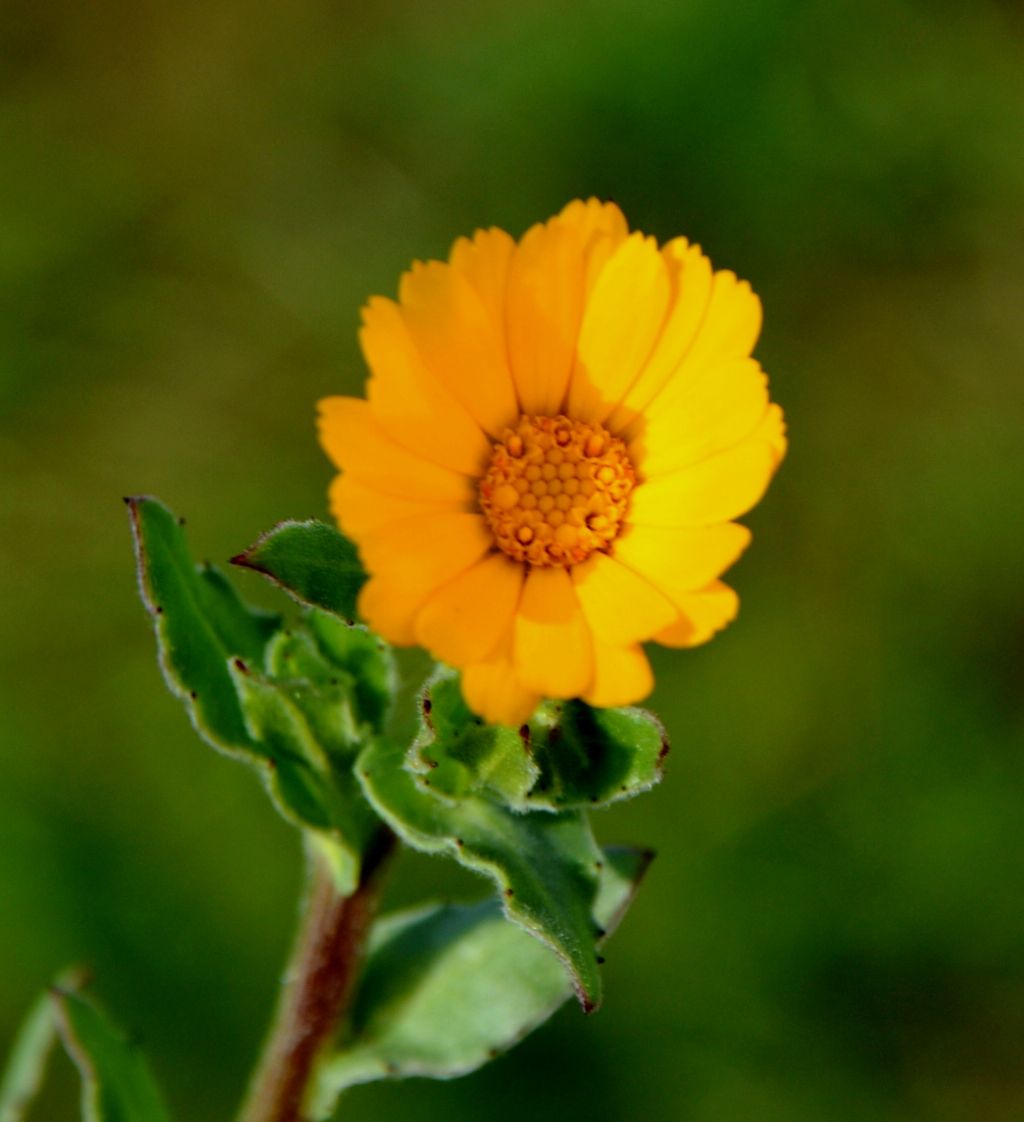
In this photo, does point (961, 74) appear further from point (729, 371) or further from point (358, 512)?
point (358, 512)

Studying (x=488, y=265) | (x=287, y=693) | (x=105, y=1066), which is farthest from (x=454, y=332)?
(x=105, y=1066)

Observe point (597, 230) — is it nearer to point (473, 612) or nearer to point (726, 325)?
point (726, 325)

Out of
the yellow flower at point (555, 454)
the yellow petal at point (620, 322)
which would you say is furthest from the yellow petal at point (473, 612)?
the yellow petal at point (620, 322)

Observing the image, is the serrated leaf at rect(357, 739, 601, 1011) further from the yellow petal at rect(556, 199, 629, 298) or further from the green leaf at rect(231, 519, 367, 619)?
the yellow petal at rect(556, 199, 629, 298)

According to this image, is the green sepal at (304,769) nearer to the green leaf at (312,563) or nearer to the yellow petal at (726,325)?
the green leaf at (312,563)

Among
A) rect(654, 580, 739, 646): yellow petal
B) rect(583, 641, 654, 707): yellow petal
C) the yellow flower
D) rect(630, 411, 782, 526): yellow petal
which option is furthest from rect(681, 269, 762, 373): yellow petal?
rect(583, 641, 654, 707): yellow petal
